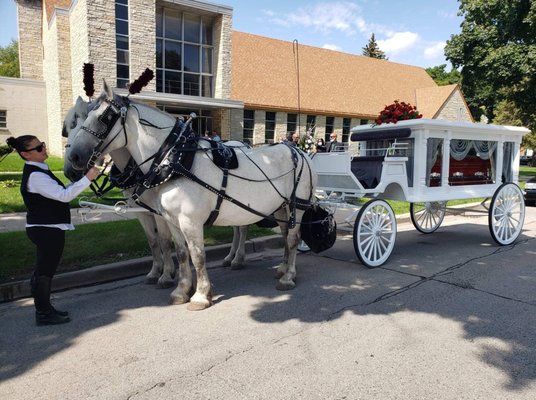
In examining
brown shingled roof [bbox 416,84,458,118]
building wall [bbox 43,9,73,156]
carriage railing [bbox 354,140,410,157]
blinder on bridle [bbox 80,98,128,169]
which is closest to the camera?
blinder on bridle [bbox 80,98,128,169]

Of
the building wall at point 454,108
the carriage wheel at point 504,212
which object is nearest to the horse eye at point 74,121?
the carriage wheel at point 504,212

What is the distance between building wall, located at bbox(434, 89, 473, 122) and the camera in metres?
33.2

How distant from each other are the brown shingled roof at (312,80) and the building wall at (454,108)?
2.54 meters

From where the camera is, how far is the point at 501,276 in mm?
5840

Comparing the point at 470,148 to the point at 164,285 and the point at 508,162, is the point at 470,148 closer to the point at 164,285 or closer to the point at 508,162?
the point at 508,162

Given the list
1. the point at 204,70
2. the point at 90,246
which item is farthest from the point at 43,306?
the point at 204,70

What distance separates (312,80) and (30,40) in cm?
1932

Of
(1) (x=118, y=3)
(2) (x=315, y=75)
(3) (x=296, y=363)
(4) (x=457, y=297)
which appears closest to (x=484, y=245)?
(4) (x=457, y=297)

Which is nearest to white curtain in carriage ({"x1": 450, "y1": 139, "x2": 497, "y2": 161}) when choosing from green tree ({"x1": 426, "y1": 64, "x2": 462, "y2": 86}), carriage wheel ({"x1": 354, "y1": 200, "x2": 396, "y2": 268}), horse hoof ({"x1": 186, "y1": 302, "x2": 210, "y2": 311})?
carriage wheel ({"x1": 354, "y1": 200, "x2": 396, "y2": 268})

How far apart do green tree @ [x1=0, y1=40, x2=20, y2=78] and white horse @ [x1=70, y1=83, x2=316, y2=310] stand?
55.1 metres

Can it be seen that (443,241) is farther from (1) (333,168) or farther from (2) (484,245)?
(1) (333,168)

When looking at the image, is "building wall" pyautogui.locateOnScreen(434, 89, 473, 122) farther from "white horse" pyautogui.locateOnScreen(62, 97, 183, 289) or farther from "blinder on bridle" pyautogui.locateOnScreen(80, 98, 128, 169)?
"blinder on bridle" pyautogui.locateOnScreen(80, 98, 128, 169)

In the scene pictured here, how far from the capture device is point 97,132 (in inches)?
159

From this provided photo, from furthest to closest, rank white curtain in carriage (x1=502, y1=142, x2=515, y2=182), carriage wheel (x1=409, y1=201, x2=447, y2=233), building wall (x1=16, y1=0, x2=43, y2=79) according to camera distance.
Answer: building wall (x1=16, y1=0, x2=43, y2=79) → carriage wheel (x1=409, y1=201, x2=447, y2=233) → white curtain in carriage (x1=502, y1=142, x2=515, y2=182)
